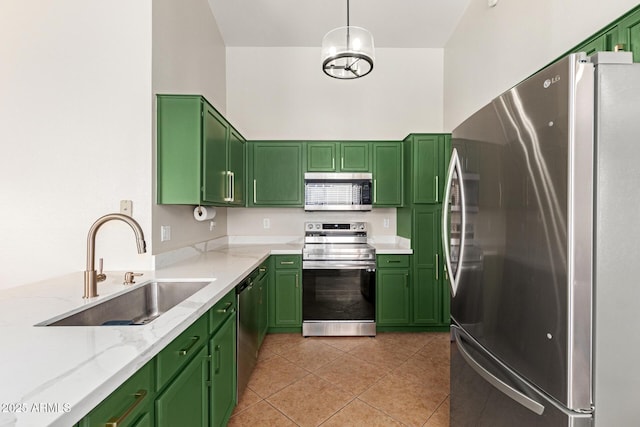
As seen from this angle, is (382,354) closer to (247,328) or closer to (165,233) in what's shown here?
(247,328)

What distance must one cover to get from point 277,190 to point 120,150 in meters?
1.73

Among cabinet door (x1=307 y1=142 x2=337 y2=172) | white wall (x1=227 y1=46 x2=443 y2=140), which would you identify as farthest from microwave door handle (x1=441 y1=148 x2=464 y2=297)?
white wall (x1=227 y1=46 x2=443 y2=140)

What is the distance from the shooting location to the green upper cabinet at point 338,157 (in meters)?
3.41

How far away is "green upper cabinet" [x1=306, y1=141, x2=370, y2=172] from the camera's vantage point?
3.41 metres

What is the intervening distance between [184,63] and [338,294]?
2633 mm

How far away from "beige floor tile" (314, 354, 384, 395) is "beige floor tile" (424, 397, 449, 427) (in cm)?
48

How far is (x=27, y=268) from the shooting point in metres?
1.91

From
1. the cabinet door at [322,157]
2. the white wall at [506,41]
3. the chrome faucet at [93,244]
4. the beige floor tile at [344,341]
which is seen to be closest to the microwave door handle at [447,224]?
the white wall at [506,41]

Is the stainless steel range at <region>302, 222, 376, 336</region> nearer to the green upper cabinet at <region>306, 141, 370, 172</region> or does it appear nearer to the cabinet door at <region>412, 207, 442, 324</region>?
the cabinet door at <region>412, 207, 442, 324</region>

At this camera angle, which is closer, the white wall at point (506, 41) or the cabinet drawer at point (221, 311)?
the cabinet drawer at point (221, 311)

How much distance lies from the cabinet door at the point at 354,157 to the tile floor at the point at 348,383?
191 cm

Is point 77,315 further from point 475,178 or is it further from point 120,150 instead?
point 475,178

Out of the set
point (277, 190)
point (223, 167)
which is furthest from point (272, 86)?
point (223, 167)

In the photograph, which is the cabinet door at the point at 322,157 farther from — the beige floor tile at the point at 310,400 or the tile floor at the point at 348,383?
the beige floor tile at the point at 310,400
